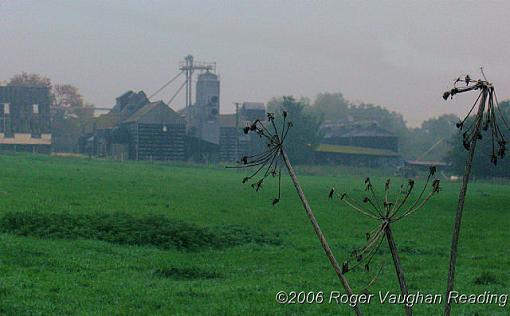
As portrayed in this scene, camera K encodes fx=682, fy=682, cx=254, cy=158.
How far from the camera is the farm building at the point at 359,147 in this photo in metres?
112

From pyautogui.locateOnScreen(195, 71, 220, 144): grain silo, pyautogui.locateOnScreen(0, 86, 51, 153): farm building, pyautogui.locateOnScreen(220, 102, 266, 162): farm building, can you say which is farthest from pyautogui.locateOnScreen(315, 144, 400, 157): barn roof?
pyautogui.locateOnScreen(0, 86, 51, 153): farm building

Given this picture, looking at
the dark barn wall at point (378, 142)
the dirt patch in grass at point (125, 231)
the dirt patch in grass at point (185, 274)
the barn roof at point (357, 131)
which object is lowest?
the dirt patch in grass at point (185, 274)

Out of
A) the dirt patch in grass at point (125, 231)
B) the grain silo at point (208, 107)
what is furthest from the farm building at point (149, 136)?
the dirt patch in grass at point (125, 231)

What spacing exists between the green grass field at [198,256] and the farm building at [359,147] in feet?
253

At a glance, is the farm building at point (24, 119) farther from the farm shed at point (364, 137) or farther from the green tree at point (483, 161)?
the green tree at point (483, 161)

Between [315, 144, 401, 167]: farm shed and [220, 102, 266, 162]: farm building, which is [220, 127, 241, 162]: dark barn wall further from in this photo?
[315, 144, 401, 167]: farm shed

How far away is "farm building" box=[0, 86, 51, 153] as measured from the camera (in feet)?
328

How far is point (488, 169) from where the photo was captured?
243 feet

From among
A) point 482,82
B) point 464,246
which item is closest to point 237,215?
point 464,246

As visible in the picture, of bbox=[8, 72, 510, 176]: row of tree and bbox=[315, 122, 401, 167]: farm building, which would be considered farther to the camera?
bbox=[315, 122, 401, 167]: farm building

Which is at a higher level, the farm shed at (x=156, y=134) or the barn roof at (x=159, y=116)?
the barn roof at (x=159, y=116)

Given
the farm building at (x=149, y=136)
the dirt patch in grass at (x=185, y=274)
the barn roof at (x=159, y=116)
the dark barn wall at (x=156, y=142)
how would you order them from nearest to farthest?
the dirt patch in grass at (x=185, y=274) < the dark barn wall at (x=156, y=142) < the farm building at (x=149, y=136) < the barn roof at (x=159, y=116)

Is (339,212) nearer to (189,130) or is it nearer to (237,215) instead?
(237,215)

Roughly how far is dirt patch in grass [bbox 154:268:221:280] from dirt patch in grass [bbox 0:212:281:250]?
3.78 metres
